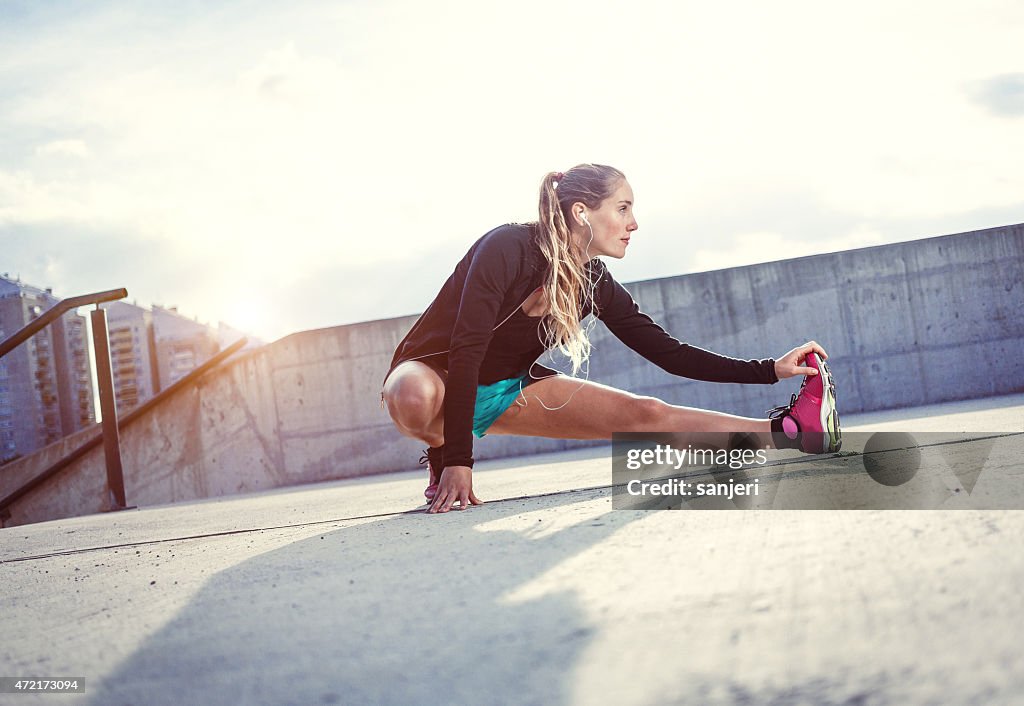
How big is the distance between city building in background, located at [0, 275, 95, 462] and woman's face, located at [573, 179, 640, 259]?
6.08 m

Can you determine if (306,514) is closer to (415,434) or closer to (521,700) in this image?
(415,434)

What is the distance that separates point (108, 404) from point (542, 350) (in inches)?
167

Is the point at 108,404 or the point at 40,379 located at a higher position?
the point at 40,379

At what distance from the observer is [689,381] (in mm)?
7352

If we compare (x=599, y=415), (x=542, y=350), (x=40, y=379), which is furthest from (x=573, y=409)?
(x=40, y=379)

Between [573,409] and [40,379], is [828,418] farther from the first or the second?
[40,379]

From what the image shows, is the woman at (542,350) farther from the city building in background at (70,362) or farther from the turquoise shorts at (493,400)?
the city building in background at (70,362)

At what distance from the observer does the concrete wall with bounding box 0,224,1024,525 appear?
7363 millimetres

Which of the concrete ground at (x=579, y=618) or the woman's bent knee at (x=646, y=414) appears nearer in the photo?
the concrete ground at (x=579, y=618)

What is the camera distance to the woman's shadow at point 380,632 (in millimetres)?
846

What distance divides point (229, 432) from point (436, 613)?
7.14 meters

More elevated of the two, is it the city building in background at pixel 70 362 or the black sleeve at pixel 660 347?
the city building in background at pixel 70 362

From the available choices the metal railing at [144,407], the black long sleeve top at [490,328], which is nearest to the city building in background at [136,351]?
the metal railing at [144,407]

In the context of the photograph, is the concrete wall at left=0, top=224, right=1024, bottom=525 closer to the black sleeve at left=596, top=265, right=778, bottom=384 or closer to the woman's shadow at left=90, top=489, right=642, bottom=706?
the black sleeve at left=596, top=265, right=778, bottom=384
